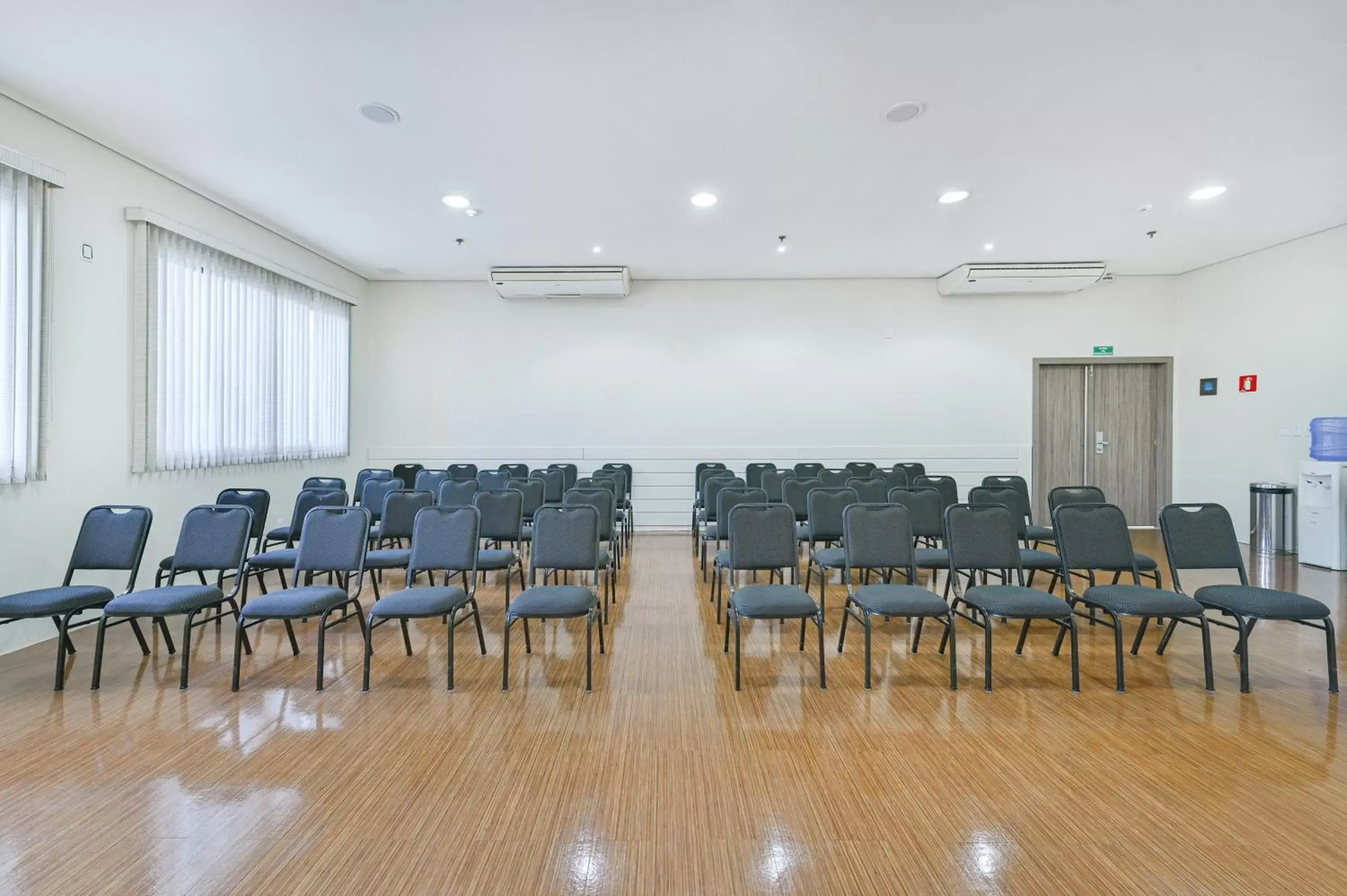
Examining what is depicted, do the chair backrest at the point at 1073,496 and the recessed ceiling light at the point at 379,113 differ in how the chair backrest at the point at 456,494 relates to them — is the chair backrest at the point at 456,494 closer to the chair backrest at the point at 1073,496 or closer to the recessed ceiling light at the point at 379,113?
the recessed ceiling light at the point at 379,113

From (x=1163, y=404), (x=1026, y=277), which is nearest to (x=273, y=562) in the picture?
(x=1026, y=277)

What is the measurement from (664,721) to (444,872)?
1306 millimetres

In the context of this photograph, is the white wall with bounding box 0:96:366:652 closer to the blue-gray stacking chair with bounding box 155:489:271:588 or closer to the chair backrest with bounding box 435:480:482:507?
the blue-gray stacking chair with bounding box 155:489:271:588

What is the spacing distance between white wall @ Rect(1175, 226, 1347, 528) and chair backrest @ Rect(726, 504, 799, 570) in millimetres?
7344

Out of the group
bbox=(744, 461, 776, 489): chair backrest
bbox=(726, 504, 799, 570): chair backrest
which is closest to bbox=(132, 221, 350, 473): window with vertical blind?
bbox=(726, 504, 799, 570): chair backrest

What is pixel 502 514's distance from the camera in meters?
5.32

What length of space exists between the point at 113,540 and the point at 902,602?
16.7 ft

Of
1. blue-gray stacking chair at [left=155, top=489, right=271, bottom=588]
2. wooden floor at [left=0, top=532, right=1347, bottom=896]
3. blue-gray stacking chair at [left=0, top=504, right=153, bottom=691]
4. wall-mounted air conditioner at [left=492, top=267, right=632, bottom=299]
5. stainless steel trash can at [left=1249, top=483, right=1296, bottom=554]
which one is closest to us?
wooden floor at [left=0, top=532, right=1347, bottom=896]

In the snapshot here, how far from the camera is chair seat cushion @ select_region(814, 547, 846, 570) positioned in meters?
4.52

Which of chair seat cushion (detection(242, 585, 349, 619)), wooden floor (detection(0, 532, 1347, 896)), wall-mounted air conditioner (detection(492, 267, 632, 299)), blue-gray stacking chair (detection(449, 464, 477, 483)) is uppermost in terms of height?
wall-mounted air conditioner (detection(492, 267, 632, 299))

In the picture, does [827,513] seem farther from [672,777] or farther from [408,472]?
[408,472]

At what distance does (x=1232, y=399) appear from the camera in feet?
27.1

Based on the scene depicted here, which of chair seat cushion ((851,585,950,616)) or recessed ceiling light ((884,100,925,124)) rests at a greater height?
recessed ceiling light ((884,100,925,124))

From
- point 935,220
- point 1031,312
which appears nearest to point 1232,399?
point 1031,312
